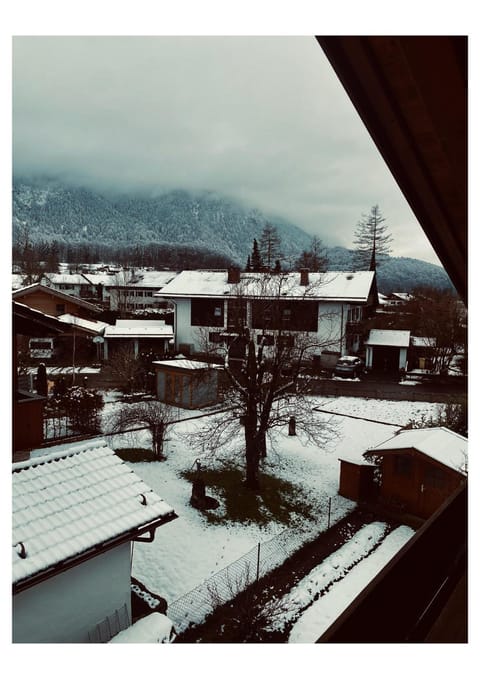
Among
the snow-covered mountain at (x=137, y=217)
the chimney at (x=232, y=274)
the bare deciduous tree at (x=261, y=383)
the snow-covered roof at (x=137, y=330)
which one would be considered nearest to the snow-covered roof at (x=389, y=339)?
the chimney at (x=232, y=274)

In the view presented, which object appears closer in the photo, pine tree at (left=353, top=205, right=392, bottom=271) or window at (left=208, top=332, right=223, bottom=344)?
window at (left=208, top=332, right=223, bottom=344)

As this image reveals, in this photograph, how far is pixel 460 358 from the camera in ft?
69.2

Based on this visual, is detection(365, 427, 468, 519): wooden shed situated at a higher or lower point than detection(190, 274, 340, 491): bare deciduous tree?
lower

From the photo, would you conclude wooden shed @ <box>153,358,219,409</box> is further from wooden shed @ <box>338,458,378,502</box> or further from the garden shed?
the garden shed

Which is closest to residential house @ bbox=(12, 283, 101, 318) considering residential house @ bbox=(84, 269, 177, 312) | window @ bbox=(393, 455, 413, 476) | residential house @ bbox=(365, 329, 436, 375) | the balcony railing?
residential house @ bbox=(84, 269, 177, 312)

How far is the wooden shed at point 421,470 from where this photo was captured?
7.87m

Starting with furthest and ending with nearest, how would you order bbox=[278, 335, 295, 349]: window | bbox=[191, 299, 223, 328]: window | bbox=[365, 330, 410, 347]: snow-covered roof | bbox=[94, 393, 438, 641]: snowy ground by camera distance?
bbox=[191, 299, 223, 328]: window
bbox=[365, 330, 410, 347]: snow-covered roof
bbox=[278, 335, 295, 349]: window
bbox=[94, 393, 438, 641]: snowy ground

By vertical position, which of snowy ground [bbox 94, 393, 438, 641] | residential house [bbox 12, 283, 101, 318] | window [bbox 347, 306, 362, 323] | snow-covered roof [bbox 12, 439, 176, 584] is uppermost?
residential house [bbox 12, 283, 101, 318]

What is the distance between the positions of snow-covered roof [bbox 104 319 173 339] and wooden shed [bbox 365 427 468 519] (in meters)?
14.3

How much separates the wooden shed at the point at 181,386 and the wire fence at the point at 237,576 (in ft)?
22.3

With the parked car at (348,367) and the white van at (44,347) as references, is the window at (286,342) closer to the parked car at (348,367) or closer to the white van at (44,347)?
the parked car at (348,367)

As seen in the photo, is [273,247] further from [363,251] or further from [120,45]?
[120,45]

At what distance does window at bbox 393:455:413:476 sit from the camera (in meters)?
8.40
